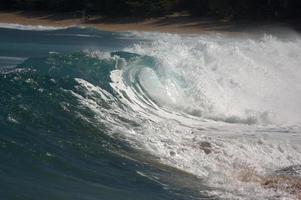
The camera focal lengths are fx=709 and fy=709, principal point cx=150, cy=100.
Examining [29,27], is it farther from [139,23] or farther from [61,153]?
[61,153]

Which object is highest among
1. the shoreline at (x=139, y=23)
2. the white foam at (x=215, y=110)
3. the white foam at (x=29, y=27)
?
the white foam at (x=215, y=110)

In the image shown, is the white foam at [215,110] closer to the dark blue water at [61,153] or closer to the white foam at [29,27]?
the dark blue water at [61,153]

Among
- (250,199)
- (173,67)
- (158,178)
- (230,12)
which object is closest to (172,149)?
(158,178)

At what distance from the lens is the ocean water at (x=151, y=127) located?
10000 millimetres

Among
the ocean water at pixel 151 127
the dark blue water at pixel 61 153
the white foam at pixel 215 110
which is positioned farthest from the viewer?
the white foam at pixel 215 110

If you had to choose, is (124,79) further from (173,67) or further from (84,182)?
(84,182)

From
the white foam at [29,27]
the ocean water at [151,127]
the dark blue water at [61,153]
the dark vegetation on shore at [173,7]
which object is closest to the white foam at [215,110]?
the ocean water at [151,127]

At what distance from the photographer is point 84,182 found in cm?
968

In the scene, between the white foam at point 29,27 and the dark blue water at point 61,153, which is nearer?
→ the dark blue water at point 61,153

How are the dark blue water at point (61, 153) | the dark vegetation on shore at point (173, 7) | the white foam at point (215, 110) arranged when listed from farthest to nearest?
the dark vegetation on shore at point (173, 7), the white foam at point (215, 110), the dark blue water at point (61, 153)

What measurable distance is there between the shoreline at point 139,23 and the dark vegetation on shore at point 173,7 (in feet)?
3.43

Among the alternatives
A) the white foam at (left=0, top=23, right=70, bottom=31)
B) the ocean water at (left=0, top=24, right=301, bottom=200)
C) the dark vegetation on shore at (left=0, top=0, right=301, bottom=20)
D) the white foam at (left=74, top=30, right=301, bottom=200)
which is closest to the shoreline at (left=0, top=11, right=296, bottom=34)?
the dark vegetation on shore at (left=0, top=0, right=301, bottom=20)

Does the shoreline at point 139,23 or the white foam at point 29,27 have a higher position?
the shoreline at point 139,23

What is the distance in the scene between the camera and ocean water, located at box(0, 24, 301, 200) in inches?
394
